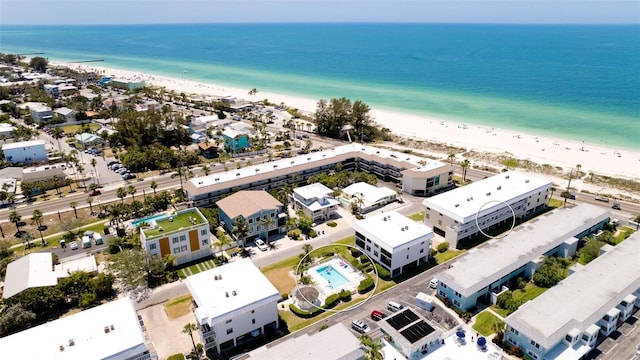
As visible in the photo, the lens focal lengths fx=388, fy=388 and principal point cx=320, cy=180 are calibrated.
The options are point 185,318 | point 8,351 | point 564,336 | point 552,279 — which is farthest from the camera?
point 552,279

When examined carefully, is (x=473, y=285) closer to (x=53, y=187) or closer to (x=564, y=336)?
(x=564, y=336)

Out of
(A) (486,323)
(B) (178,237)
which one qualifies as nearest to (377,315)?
(A) (486,323)

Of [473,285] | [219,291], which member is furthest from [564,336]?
[219,291]

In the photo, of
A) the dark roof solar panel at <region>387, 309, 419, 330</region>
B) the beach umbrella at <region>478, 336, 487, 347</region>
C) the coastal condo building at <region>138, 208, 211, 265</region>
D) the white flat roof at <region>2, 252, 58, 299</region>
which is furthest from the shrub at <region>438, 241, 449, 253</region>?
the white flat roof at <region>2, 252, 58, 299</region>

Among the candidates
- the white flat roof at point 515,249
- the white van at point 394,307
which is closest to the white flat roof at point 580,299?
the white flat roof at point 515,249

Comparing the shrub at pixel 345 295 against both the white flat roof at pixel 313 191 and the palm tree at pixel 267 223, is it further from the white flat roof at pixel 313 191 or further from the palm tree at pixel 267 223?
the white flat roof at pixel 313 191

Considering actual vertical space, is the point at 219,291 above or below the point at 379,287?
above

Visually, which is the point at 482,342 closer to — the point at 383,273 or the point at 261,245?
the point at 383,273
